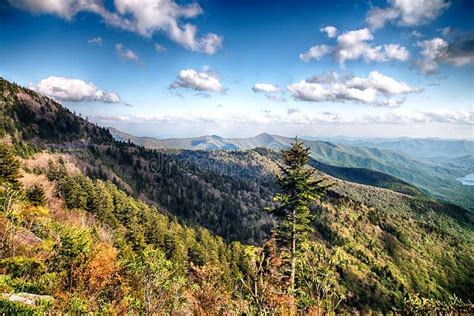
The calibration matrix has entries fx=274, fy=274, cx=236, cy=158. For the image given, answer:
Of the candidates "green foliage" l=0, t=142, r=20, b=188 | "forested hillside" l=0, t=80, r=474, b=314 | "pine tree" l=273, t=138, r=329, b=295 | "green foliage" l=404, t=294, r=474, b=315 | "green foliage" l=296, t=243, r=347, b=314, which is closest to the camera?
"green foliage" l=296, t=243, r=347, b=314

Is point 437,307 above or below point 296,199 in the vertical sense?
below

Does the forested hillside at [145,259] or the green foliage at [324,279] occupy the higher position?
the green foliage at [324,279]

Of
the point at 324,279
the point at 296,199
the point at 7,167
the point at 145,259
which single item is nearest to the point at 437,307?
the point at 324,279

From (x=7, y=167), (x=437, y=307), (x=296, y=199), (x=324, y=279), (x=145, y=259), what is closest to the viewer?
(x=324, y=279)

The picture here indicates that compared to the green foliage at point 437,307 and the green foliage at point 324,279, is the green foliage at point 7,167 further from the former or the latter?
the green foliage at point 437,307

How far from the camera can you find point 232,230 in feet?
577

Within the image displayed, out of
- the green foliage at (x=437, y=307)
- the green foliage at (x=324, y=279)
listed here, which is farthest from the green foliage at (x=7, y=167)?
the green foliage at (x=437, y=307)

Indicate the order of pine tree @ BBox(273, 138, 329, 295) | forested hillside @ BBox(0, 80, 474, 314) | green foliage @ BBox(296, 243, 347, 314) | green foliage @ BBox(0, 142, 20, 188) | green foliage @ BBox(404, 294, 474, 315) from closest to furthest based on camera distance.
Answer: green foliage @ BBox(296, 243, 347, 314) → green foliage @ BBox(404, 294, 474, 315) → forested hillside @ BBox(0, 80, 474, 314) → pine tree @ BBox(273, 138, 329, 295) → green foliage @ BBox(0, 142, 20, 188)

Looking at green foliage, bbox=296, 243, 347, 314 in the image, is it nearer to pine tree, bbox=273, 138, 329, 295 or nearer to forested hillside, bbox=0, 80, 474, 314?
forested hillside, bbox=0, 80, 474, 314

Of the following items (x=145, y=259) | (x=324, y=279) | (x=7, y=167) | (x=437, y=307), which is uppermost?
(x=324, y=279)

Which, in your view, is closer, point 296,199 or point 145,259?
point 145,259

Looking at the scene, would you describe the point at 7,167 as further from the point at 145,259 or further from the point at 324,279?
the point at 324,279

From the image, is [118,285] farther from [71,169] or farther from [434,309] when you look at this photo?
[71,169]

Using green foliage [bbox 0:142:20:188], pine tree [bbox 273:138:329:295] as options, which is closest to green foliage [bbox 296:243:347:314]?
pine tree [bbox 273:138:329:295]
